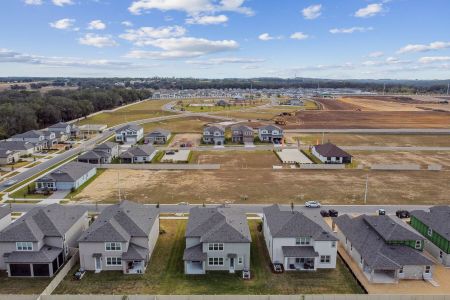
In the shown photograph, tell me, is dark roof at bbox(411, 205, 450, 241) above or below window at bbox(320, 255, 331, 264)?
above

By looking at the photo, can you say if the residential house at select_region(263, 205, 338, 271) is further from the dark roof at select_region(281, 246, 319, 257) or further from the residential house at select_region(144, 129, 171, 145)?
the residential house at select_region(144, 129, 171, 145)

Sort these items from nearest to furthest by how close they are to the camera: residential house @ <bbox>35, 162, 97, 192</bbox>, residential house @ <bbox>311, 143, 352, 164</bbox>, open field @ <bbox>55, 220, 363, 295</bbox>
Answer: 1. open field @ <bbox>55, 220, 363, 295</bbox>
2. residential house @ <bbox>35, 162, 97, 192</bbox>
3. residential house @ <bbox>311, 143, 352, 164</bbox>

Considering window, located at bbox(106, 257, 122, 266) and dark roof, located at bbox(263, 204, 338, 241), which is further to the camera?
dark roof, located at bbox(263, 204, 338, 241)

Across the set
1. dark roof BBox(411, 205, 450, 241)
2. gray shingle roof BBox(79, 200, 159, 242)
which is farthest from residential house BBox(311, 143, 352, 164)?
gray shingle roof BBox(79, 200, 159, 242)

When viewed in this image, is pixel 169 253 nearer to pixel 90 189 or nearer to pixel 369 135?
pixel 90 189

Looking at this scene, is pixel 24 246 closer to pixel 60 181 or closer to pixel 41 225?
pixel 41 225

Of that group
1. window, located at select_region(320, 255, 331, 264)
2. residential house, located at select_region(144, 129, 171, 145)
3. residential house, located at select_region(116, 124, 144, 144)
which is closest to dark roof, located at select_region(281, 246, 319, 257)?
window, located at select_region(320, 255, 331, 264)

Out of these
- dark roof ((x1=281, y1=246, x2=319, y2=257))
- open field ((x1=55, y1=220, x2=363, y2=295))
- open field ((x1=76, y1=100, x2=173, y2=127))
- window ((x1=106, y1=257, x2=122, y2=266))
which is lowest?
open field ((x1=55, y1=220, x2=363, y2=295))

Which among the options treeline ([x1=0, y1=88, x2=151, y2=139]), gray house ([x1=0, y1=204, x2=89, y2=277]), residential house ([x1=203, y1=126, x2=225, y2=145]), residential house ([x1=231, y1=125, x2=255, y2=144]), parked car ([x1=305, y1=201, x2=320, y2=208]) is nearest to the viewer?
gray house ([x1=0, y1=204, x2=89, y2=277])
